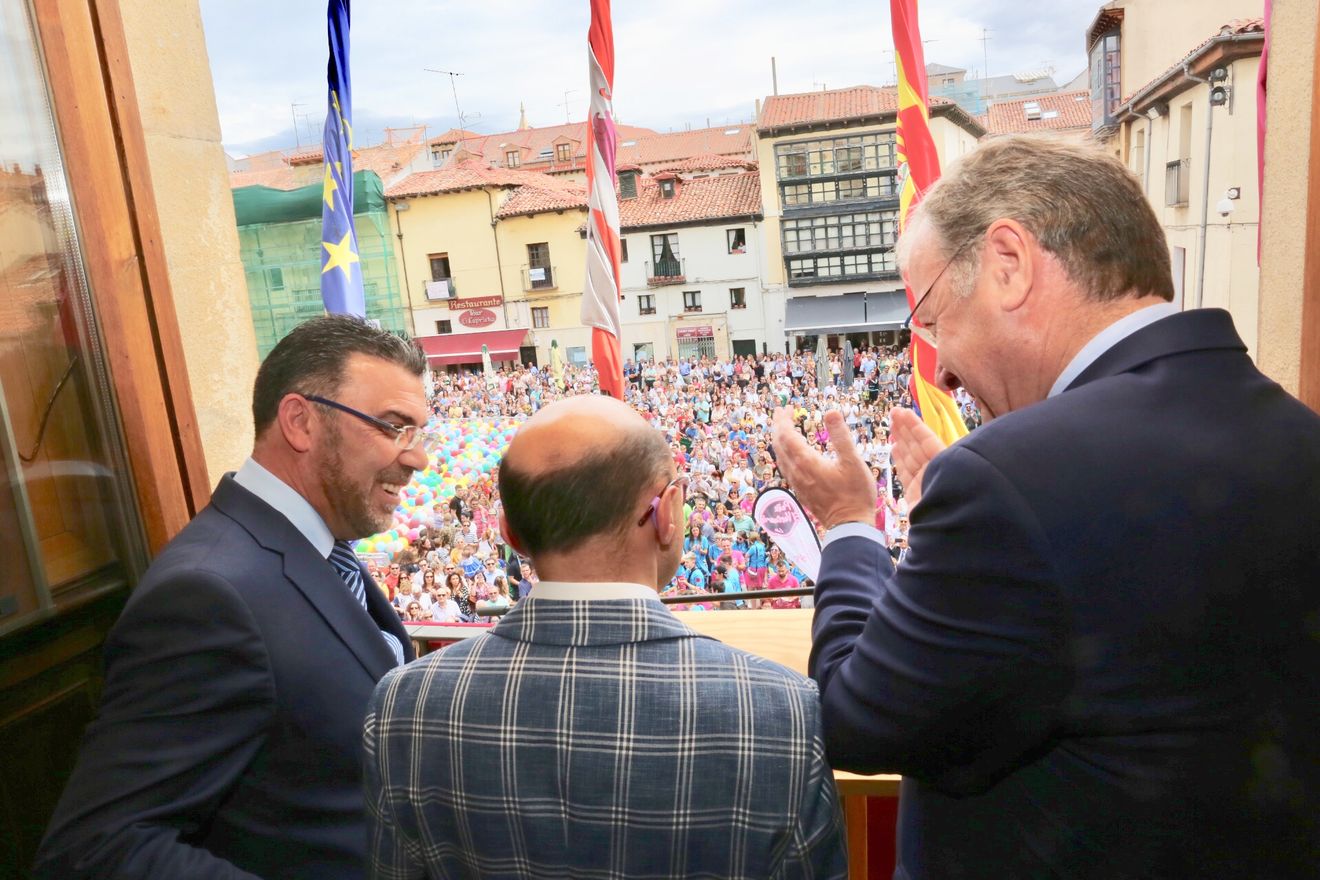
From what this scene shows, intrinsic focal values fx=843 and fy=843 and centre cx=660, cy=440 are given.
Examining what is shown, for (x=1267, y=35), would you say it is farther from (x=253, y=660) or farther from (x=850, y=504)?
(x=253, y=660)

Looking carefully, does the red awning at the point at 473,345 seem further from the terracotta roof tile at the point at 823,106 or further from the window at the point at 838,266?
the terracotta roof tile at the point at 823,106

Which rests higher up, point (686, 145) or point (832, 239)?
point (686, 145)

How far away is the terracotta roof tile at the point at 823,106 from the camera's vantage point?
10359mm

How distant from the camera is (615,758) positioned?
0.58m

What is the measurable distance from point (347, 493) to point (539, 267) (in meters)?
15.2

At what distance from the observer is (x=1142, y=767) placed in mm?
527

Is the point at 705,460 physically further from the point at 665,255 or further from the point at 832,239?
the point at 832,239

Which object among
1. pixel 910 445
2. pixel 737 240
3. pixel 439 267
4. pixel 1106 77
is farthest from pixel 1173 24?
pixel 439 267

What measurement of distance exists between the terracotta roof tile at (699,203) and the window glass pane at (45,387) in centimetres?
1308

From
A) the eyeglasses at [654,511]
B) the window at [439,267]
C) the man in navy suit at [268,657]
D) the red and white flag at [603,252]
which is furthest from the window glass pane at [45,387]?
the window at [439,267]

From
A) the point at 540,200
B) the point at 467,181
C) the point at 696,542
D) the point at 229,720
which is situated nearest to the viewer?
the point at 229,720

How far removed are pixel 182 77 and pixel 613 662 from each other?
4.16 feet

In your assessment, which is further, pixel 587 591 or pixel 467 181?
pixel 467 181

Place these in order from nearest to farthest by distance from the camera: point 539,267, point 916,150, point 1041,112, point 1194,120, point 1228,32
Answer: point 916,150 < point 1228,32 < point 1041,112 < point 1194,120 < point 539,267
